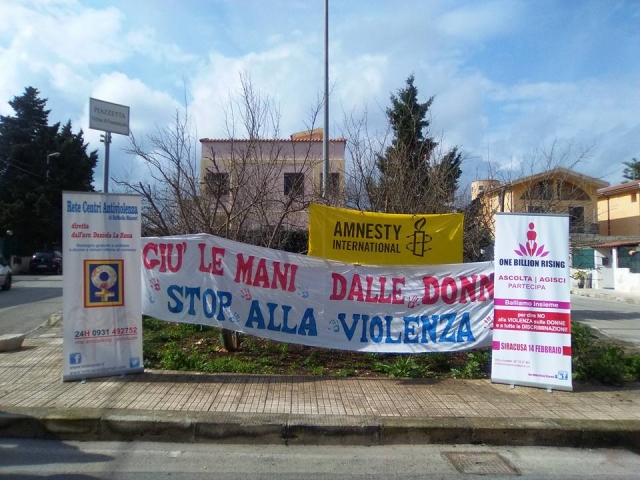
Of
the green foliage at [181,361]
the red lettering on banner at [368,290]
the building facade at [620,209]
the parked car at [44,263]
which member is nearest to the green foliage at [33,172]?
the parked car at [44,263]

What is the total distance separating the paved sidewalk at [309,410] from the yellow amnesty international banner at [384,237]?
182cm

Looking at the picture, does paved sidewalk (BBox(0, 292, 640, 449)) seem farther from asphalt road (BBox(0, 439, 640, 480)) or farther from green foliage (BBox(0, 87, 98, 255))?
green foliage (BBox(0, 87, 98, 255))

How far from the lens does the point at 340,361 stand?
8.51 m

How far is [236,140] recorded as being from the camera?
419 inches

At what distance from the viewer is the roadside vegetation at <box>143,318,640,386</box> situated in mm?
7785

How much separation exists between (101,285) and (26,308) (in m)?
11.1

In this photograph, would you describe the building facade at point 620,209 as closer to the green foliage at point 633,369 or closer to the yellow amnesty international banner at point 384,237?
the green foliage at point 633,369

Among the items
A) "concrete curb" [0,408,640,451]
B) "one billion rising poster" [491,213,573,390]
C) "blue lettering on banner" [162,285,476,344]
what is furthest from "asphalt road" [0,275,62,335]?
"one billion rising poster" [491,213,573,390]

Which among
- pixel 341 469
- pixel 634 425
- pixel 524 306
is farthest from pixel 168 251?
pixel 634 425

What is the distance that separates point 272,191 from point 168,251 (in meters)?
3.07

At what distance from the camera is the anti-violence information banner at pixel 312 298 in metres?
7.84

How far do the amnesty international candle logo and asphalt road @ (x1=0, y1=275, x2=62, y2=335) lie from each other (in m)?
6.03

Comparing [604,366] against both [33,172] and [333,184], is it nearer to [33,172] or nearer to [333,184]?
[333,184]

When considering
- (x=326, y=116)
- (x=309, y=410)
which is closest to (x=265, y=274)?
(x=309, y=410)
